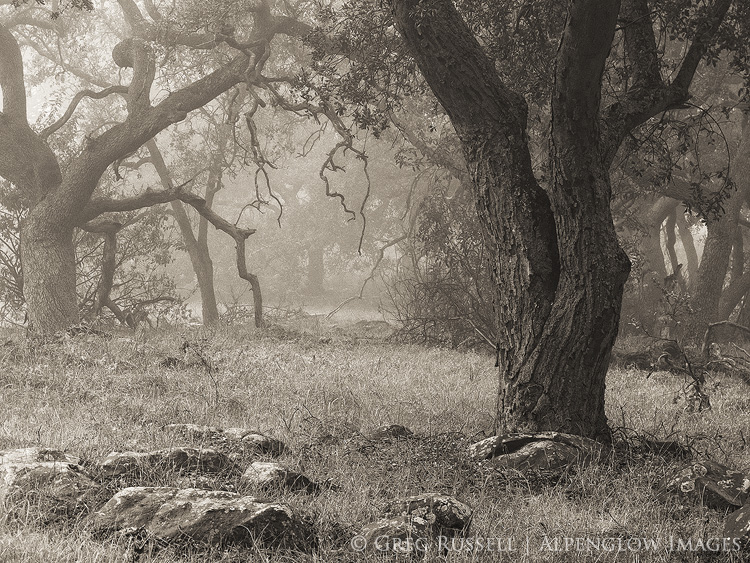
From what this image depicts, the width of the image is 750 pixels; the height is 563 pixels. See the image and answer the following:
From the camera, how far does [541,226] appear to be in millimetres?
6777

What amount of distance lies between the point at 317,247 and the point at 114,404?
3003 cm

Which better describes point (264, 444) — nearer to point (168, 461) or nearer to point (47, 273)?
point (168, 461)

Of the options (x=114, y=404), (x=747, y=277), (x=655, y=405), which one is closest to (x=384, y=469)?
(x=114, y=404)

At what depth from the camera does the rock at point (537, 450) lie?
5824mm

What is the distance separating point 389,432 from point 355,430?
0.44 metres

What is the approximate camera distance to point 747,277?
18.8m

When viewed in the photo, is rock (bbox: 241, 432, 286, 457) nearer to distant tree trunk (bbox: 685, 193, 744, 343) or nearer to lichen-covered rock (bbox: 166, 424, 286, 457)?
lichen-covered rock (bbox: 166, 424, 286, 457)

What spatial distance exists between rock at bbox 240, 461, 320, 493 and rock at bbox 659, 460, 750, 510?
8.08 ft

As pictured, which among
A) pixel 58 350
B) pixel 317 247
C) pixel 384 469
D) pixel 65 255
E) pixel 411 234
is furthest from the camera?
pixel 317 247

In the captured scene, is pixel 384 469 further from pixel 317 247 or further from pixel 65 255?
pixel 317 247

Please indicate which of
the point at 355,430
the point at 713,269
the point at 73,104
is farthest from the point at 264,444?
the point at 713,269

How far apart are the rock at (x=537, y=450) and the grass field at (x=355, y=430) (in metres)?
0.13

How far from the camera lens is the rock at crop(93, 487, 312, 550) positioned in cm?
405

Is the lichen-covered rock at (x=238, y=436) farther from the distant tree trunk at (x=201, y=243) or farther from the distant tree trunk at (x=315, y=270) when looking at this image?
the distant tree trunk at (x=315, y=270)
